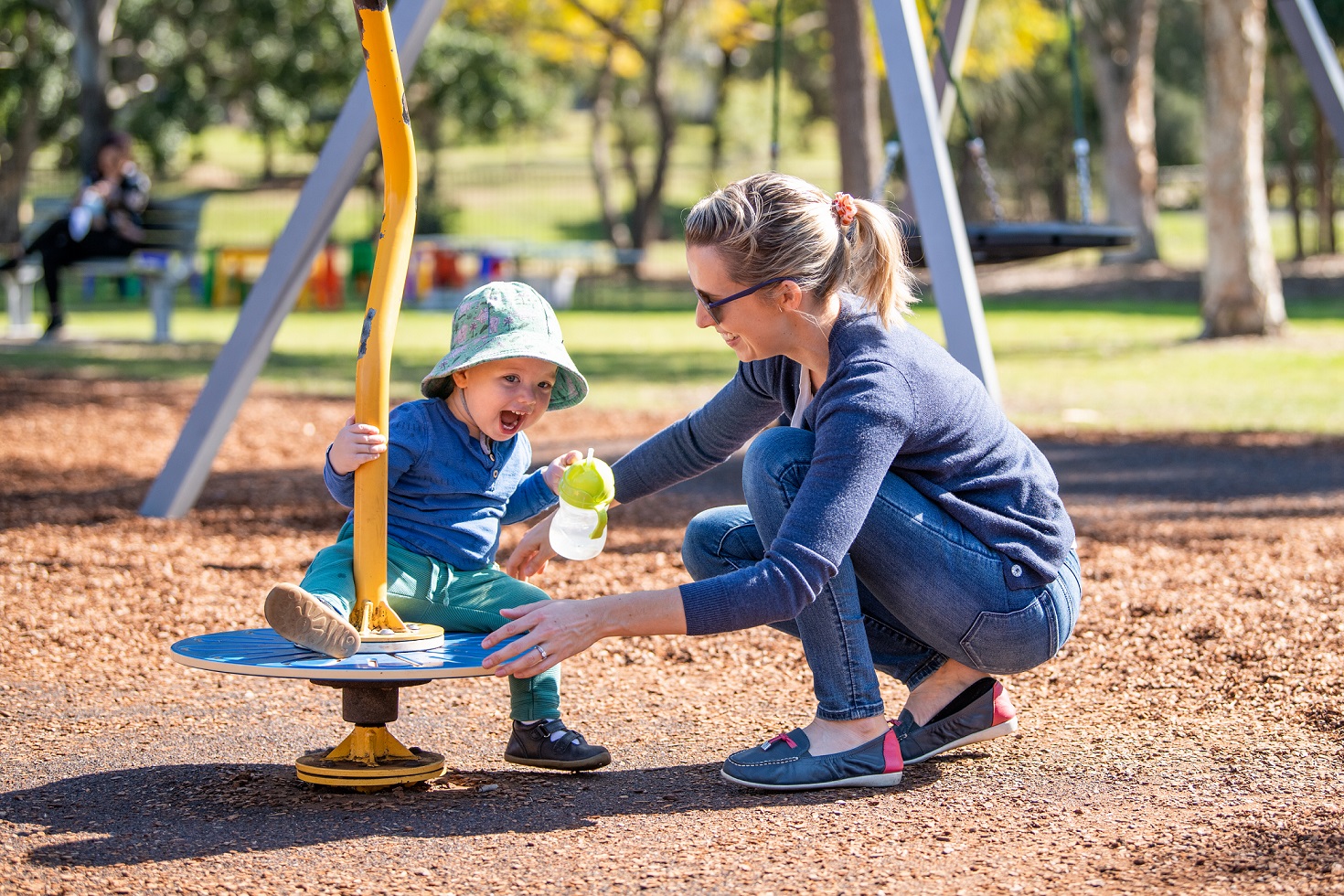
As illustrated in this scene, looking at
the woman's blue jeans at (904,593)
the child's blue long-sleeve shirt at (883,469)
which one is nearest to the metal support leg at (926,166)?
the child's blue long-sleeve shirt at (883,469)

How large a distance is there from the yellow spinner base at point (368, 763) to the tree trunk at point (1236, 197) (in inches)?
460

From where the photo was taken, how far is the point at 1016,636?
9.27 ft

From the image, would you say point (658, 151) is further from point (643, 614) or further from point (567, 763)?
point (643, 614)

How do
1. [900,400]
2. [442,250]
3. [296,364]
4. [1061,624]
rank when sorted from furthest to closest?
1. [442,250]
2. [296,364]
3. [1061,624]
4. [900,400]

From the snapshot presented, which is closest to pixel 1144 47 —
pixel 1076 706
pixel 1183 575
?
pixel 1183 575

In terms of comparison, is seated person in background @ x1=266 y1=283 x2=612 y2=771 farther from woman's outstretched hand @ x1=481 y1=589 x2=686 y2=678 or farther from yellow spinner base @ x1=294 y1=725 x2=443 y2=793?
woman's outstretched hand @ x1=481 y1=589 x2=686 y2=678

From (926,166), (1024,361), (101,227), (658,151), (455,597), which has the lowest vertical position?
(1024,361)

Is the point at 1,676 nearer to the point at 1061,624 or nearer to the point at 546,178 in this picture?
the point at 1061,624

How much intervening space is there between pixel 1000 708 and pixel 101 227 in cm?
1035

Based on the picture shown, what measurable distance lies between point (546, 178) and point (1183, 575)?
110ft

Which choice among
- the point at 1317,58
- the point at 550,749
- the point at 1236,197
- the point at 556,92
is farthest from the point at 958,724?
the point at 556,92

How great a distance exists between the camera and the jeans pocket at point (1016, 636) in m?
2.81

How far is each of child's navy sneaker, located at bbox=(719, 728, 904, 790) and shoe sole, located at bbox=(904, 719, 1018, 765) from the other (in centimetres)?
17

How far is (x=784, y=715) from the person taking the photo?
11.3 feet
